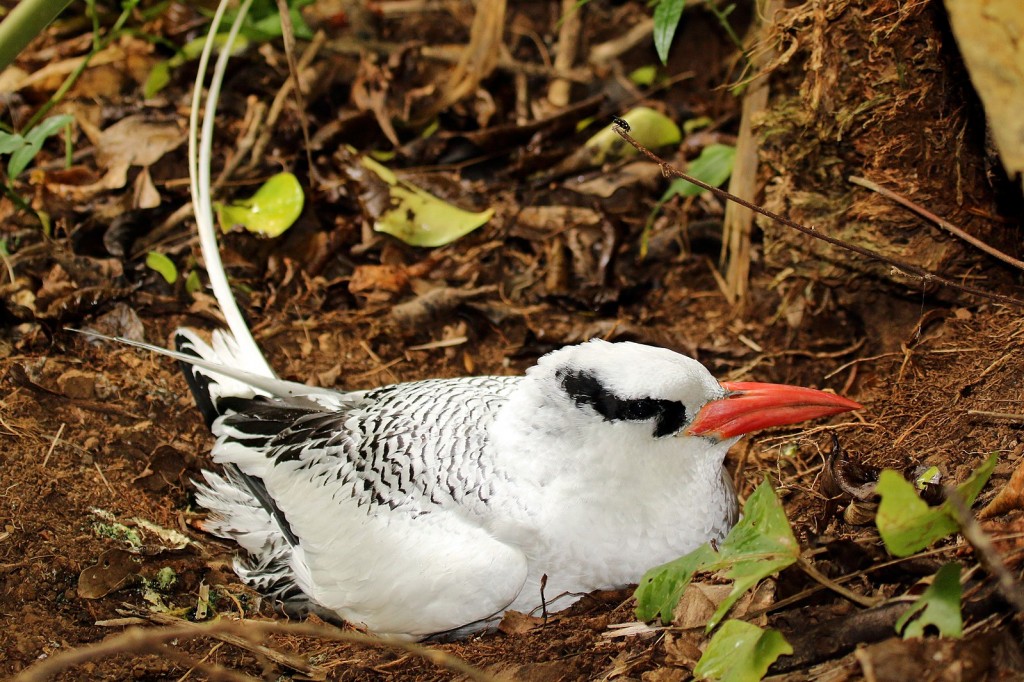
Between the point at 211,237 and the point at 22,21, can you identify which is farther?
the point at 211,237

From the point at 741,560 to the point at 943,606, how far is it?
0.43 m

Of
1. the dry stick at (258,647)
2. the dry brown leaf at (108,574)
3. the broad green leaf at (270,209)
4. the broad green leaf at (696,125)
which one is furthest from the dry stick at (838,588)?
the broad green leaf at (696,125)

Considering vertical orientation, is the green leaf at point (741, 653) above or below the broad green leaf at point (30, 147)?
below

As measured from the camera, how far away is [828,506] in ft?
8.73

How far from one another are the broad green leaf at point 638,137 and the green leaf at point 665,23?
1.69 m

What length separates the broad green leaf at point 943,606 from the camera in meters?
1.72

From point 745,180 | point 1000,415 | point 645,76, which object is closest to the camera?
point 1000,415

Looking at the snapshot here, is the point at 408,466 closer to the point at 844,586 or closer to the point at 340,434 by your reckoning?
the point at 340,434

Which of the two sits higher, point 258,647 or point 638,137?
point 638,137

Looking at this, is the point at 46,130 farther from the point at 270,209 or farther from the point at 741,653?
the point at 741,653

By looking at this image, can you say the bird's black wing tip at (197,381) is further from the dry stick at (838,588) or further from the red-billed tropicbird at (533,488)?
the dry stick at (838,588)

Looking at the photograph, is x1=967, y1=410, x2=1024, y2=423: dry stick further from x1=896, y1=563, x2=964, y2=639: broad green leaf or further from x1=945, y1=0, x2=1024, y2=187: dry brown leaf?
x1=896, y1=563, x2=964, y2=639: broad green leaf

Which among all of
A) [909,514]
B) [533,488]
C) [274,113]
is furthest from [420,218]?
[909,514]

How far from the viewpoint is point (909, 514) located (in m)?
1.75
